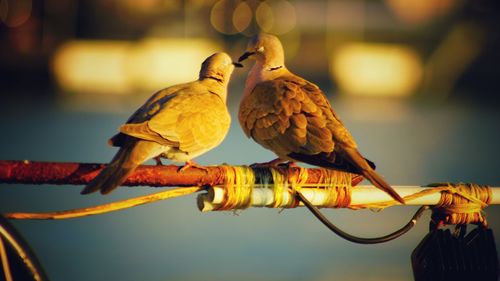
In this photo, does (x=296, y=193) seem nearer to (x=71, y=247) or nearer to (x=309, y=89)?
(x=309, y=89)

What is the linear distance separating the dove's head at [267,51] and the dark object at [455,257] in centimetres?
175

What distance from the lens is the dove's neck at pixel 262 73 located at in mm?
4023

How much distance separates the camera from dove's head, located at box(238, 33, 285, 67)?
4.18 meters

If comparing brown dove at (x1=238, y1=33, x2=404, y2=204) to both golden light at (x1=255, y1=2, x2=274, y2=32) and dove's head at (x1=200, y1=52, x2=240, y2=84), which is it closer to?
dove's head at (x1=200, y1=52, x2=240, y2=84)

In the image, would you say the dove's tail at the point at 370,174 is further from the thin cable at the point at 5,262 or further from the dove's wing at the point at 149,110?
the thin cable at the point at 5,262

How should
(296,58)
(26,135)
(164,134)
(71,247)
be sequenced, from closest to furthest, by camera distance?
1. (164,134)
2. (71,247)
3. (26,135)
4. (296,58)

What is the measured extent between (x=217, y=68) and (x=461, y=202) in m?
1.55

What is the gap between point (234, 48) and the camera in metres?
18.4

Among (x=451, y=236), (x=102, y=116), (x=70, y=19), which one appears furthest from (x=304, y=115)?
(x=70, y=19)

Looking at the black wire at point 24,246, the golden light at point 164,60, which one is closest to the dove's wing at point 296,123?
the black wire at point 24,246

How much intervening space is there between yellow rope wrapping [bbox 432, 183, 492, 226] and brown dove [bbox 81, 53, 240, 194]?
0.84m

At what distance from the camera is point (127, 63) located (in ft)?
58.6

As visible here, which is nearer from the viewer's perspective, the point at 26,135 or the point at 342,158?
the point at 342,158

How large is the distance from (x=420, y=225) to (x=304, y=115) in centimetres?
515
